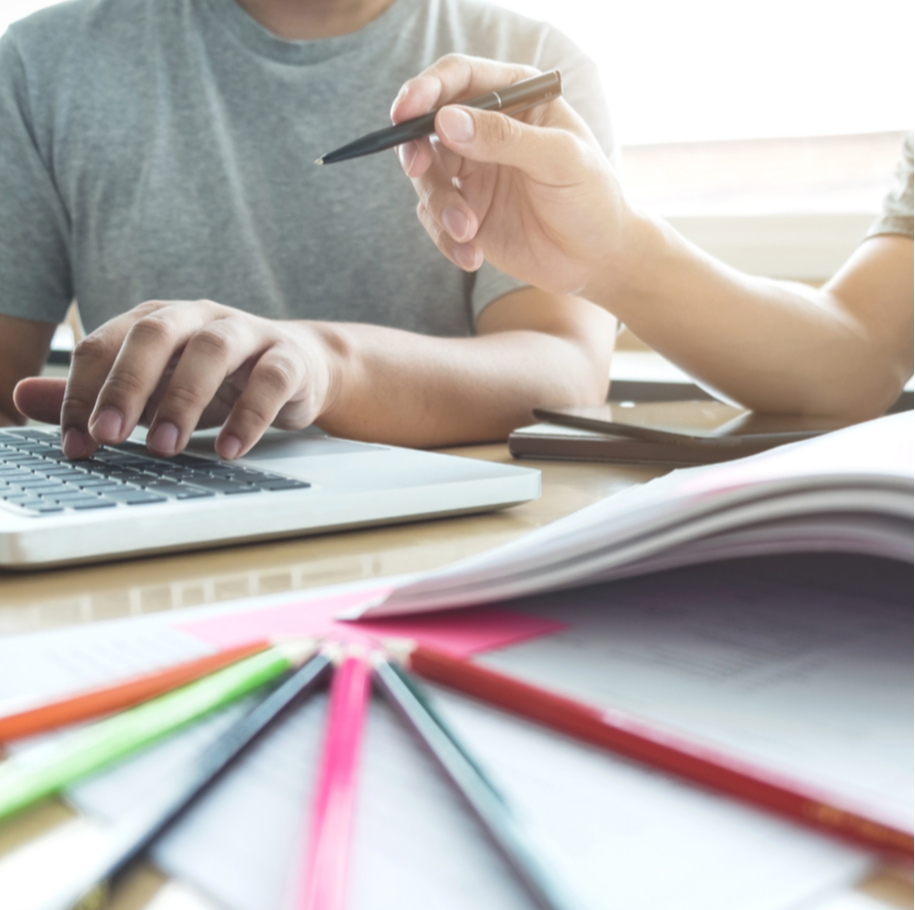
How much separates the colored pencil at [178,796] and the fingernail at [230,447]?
11.8 inches

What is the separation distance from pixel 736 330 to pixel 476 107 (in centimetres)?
29

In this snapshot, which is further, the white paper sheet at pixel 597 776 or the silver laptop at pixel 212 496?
the silver laptop at pixel 212 496

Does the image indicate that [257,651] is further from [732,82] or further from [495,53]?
[732,82]

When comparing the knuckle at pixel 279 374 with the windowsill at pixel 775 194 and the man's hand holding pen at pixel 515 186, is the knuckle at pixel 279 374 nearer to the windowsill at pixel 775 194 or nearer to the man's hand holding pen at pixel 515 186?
the man's hand holding pen at pixel 515 186

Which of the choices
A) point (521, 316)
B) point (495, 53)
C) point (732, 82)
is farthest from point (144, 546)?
point (732, 82)

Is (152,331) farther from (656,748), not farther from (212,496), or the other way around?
(656,748)

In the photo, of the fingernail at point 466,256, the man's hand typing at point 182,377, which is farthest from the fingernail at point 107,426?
the fingernail at point 466,256

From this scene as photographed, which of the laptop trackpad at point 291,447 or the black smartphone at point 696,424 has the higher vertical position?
the laptop trackpad at point 291,447

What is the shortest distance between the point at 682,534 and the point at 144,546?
0.80 feet

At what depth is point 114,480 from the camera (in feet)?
1.57

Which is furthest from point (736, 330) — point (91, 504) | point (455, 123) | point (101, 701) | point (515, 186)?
point (101, 701)

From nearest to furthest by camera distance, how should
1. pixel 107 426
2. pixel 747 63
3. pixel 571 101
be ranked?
pixel 107 426, pixel 571 101, pixel 747 63

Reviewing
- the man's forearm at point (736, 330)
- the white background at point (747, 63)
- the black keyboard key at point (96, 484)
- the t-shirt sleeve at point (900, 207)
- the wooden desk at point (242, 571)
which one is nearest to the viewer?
the wooden desk at point (242, 571)

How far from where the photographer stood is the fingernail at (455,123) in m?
0.58
